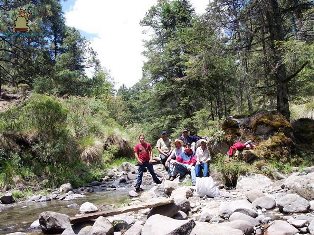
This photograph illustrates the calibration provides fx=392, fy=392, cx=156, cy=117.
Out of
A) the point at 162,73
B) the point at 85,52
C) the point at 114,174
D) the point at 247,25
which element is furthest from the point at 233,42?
the point at 85,52

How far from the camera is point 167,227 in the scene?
20.7ft

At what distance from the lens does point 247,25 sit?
50.7 feet

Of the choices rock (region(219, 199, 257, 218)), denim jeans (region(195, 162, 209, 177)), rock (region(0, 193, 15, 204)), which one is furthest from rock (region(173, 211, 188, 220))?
rock (region(0, 193, 15, 204))

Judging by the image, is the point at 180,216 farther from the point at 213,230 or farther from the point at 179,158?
the point at 179,158

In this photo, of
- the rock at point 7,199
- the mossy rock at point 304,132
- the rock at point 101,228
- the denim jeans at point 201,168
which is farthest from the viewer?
the mossy rock at point 304,132

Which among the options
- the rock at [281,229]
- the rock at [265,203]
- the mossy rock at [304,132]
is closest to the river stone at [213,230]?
the rock at [281,229]

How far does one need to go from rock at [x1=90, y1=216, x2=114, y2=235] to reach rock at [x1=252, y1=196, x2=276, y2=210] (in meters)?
2.99

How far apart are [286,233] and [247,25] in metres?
10.8

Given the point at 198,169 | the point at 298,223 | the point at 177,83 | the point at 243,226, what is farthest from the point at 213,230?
the point at 177,83

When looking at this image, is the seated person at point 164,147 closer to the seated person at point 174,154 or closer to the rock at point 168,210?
the seated person at point 174,154

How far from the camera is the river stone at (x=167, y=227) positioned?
6.22 meters

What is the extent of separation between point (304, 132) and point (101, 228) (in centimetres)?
1044

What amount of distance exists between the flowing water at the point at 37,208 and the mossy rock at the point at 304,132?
6844 mm

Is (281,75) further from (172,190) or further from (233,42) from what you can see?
(172,190)
